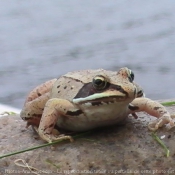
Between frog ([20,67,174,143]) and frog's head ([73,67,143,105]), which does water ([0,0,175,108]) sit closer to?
frog ([20,67,174,143])

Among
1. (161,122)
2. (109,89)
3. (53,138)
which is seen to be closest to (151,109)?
(161,122)

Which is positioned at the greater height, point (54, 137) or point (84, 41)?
point (54, 137)

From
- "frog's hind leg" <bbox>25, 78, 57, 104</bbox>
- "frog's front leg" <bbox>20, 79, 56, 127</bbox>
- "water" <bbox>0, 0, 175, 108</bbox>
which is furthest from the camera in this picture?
"water" <bbox>0, 0, 175, 108</bbox>

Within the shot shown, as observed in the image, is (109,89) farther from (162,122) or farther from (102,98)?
(162,122)

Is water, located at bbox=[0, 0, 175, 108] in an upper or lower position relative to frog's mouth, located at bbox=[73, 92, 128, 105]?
lower

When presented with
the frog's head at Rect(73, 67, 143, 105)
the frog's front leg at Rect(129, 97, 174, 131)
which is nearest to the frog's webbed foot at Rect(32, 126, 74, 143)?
the frog's head at Rect(73, 67, 143, 105)

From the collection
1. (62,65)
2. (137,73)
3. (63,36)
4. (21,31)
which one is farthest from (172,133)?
(21,31)

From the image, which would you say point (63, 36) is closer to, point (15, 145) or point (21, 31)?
point (21, 31)

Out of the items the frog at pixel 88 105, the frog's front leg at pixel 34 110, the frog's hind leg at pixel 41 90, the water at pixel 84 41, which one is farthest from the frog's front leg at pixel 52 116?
the water at pixel 84 41
